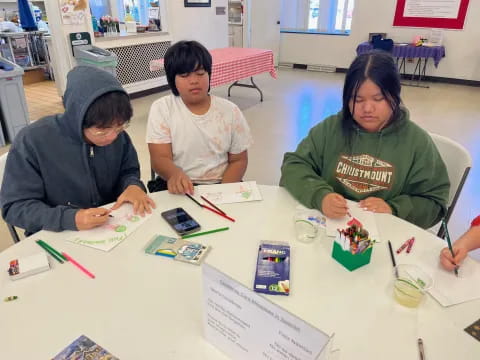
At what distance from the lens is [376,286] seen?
84cm

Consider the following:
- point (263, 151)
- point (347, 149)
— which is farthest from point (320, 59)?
point (347, 149)

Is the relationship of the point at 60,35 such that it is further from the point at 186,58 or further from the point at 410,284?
the point at 410,284

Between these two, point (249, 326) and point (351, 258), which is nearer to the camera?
point (249, 326)

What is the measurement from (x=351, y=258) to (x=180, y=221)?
495 millimetres

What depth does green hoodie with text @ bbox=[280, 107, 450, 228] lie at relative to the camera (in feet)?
3.92

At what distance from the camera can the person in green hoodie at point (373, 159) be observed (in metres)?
1.15

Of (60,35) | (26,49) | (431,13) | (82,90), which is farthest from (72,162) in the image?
(431,13)

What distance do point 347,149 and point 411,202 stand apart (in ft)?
0.92

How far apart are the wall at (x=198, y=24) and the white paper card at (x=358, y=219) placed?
494 centimetres

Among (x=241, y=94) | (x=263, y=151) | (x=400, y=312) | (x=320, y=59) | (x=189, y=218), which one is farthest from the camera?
(x=320, y=59)

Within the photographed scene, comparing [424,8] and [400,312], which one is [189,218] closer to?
[400,312]

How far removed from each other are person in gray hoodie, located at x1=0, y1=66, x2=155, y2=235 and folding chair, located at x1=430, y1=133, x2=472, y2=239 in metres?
1.10

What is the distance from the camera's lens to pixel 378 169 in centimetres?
125

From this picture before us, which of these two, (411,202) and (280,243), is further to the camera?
(411,202)
